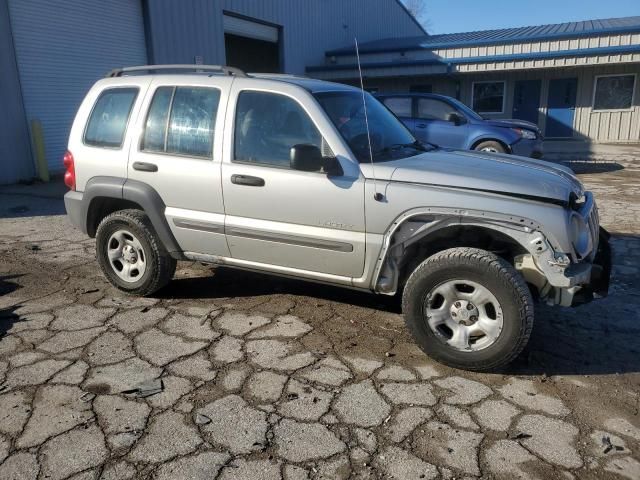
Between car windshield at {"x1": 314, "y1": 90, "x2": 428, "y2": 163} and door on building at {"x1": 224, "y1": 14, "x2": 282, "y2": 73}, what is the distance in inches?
572

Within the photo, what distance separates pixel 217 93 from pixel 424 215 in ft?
6.34

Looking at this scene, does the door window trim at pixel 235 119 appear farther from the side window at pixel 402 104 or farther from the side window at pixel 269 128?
the side window at pixel 402 104

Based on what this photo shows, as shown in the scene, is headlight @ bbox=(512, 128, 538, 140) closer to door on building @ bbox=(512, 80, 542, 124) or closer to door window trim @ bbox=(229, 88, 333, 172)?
door on building @ bbox=(512, 80, 542, 124)

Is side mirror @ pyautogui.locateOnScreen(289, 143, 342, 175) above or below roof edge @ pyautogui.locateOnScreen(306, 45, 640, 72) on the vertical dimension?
below

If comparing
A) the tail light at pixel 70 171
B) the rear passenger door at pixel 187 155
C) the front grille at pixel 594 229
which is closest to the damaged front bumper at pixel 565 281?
the front grille at pixel 594 229

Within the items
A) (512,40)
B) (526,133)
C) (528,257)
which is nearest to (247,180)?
(528,257)

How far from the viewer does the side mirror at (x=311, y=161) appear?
3.66 metres

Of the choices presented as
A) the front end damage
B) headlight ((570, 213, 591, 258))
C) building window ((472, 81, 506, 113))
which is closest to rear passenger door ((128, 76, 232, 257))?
the front end damage

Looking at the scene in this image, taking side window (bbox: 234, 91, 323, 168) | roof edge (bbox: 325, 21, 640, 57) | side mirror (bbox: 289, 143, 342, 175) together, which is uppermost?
roof edge (bbox: 325, 21, 640, 57)

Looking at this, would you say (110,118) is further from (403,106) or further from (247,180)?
(403,106)

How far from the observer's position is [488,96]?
784 inches

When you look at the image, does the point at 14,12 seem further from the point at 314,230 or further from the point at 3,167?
the point at 314,230

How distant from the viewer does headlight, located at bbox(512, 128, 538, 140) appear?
1137 cm

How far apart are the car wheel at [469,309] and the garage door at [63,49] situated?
36.3 ft
